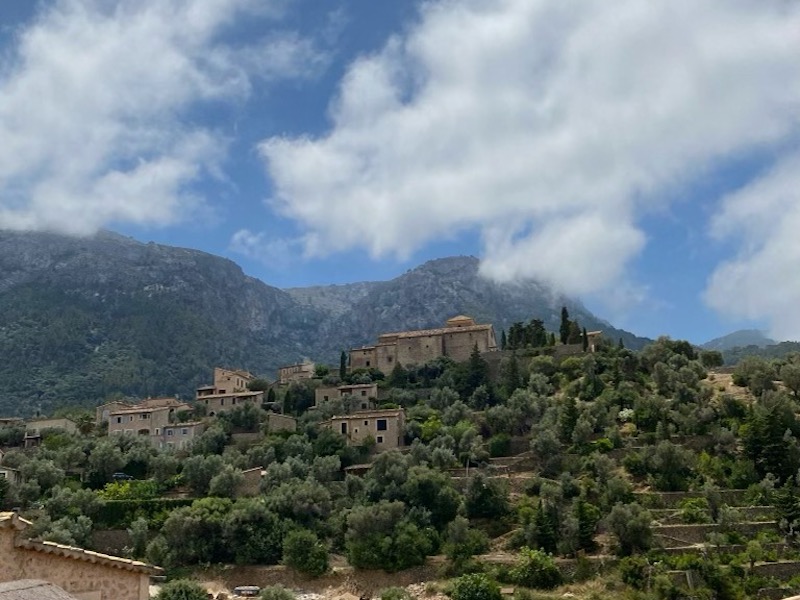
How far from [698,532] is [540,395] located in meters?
24.7

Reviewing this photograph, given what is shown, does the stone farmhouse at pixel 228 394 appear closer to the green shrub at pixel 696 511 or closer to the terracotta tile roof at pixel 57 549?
the green shrub at pixel 696 511

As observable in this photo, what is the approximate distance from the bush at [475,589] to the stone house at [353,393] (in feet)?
114

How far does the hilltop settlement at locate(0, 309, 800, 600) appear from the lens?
46906 mm

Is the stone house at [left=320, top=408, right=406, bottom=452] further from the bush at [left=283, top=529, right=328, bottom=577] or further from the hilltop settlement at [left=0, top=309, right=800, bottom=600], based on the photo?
the bush at [left=283, top=529, right=328, bottom=577]

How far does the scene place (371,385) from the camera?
3201 inches

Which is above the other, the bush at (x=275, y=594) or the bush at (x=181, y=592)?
the bush at (x=181, y=592)

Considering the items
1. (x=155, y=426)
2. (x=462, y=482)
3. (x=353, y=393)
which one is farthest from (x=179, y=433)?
(x=462, y=482)

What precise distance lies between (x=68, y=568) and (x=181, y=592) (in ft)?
108

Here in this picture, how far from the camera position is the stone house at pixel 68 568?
13.3 metres

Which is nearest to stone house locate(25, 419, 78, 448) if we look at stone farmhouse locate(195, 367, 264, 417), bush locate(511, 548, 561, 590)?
stone farmhouse locate(195, 367, 264, 417)

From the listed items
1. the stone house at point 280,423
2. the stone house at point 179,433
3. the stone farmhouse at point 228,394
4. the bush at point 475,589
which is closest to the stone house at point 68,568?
the bush at point 475,589

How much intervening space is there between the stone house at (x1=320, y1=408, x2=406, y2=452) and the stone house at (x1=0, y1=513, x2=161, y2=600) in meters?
55.9

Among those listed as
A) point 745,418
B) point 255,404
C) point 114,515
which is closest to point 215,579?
point 114,515

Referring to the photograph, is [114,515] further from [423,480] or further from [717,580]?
[717,580]
